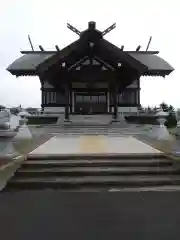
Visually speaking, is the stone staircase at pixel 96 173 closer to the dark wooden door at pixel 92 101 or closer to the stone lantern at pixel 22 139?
the stone lantern at pixel 22 139

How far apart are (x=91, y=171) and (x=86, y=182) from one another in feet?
2.04

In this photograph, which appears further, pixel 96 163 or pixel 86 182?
pixel 96 163

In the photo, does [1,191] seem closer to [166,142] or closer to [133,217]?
[133,217]

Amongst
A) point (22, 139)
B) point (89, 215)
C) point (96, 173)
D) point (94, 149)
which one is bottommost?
point (89, 215)

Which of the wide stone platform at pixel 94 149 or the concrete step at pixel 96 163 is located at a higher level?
the wide stone platform at pixel 94 149

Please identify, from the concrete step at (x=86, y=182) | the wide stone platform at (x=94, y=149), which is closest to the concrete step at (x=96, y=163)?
the wide stone platform at (x=94, y=149)

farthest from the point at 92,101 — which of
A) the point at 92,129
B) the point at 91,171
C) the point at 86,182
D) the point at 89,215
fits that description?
the point at 89,215

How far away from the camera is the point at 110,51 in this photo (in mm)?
20094

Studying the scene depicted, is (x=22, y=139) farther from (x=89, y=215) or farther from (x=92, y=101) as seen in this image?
(x=92, y=101)

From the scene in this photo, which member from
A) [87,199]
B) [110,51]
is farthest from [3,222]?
[110,51]

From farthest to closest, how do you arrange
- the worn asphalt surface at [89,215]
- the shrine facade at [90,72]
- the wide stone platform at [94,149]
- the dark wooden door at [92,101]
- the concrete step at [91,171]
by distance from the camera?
the dark wooden door at [92,101] → the shrine facade at [90,72] → the wide stone platform at [94,149] → the concrete step at [91,171] → the worn asphalt surface at [89,215]

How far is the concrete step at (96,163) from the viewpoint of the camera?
8477mm

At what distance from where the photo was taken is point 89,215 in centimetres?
539

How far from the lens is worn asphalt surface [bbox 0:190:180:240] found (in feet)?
15.1
